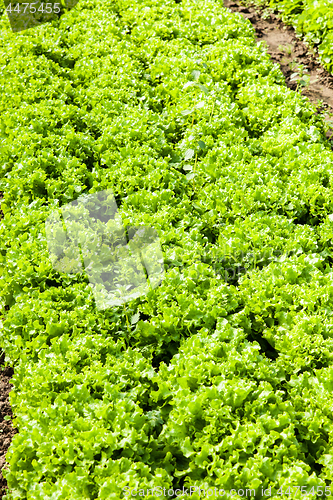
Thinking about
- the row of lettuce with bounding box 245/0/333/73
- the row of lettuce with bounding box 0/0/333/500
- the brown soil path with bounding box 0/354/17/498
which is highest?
the row of lettuce with bounding box 245/0/333/73

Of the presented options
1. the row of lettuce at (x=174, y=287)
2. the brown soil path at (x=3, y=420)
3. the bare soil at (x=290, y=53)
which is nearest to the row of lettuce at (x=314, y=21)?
the bare soil at (x=290, y=53)

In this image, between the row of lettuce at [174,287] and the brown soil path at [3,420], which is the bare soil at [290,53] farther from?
the brown soil path at [3,420]

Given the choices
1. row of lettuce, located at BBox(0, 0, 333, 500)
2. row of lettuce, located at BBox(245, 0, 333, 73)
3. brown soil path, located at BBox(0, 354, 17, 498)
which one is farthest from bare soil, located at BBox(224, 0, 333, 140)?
brown soil path, located at BBox(0, 354, 17, 498)


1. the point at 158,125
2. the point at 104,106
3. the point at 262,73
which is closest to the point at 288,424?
the point at 158,125

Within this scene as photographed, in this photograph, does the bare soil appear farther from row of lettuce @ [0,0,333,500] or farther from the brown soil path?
the brown soil path

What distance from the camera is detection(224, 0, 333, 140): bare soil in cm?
721

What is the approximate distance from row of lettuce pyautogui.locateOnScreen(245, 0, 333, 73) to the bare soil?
0.43 ft

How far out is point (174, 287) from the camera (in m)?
4.01

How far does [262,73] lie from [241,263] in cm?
386

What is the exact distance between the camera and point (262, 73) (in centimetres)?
662

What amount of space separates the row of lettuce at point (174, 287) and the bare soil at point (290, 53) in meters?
0.90

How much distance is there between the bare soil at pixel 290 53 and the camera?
23.6 feet

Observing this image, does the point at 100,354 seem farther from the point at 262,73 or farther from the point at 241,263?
the point at 262,73

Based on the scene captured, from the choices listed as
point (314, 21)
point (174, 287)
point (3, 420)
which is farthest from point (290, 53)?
point (3, 420)
